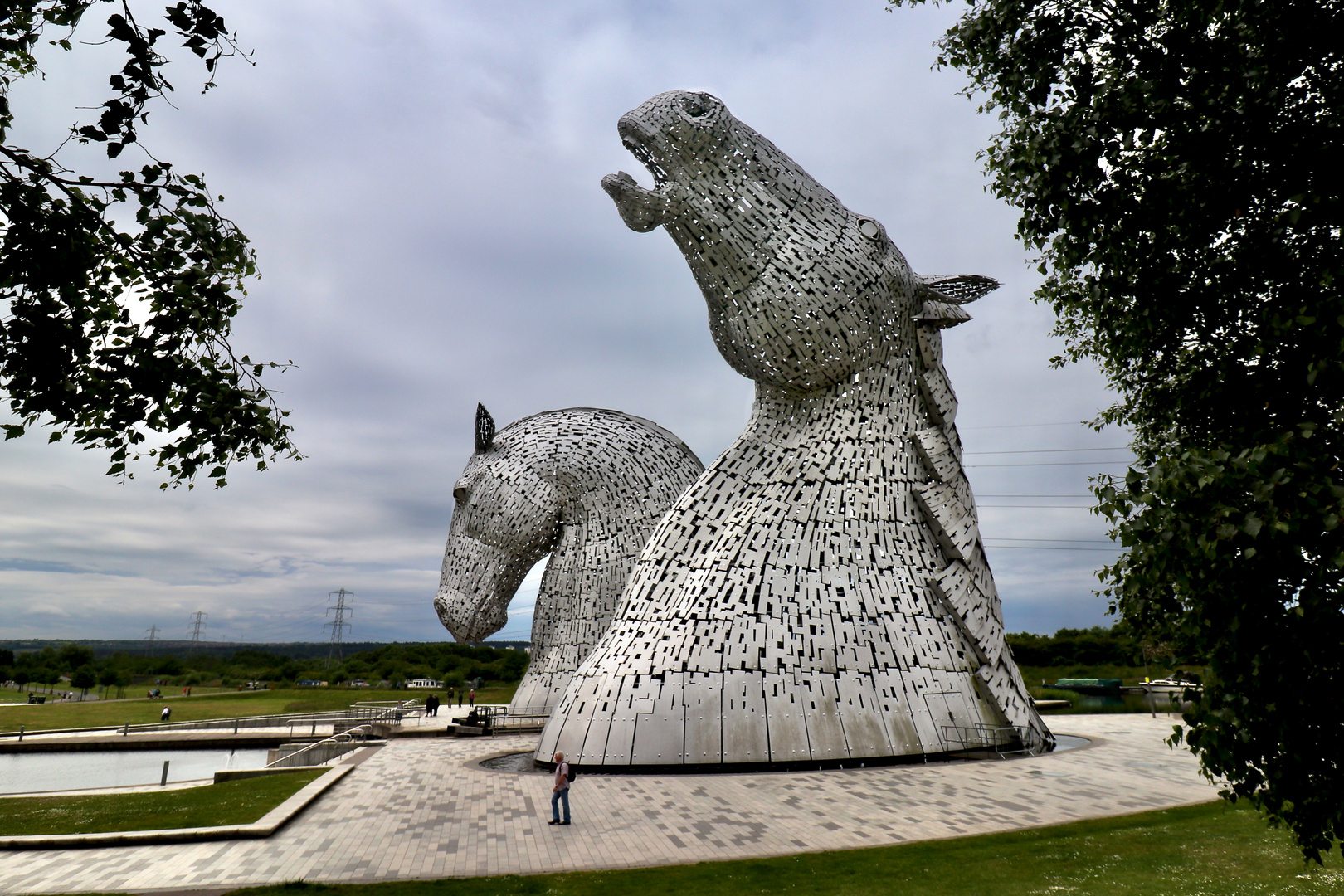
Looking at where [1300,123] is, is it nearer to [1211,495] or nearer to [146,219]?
[1211,495]

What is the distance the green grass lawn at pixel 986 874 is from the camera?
→ 5.51 meters

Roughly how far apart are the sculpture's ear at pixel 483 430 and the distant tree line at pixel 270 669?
25720mm

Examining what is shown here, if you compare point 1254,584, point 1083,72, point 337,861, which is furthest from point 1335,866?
point 337,861

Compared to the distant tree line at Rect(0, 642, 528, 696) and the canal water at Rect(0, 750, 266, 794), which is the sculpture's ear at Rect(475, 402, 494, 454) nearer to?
the canal water at Rect(0, 750, 266, 794)

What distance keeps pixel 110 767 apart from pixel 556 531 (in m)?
11.5

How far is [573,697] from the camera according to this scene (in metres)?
10.7

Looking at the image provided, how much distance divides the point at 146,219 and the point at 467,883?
197 inches

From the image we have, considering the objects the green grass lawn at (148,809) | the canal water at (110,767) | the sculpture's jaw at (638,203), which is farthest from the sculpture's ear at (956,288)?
the canal water at (110,767)

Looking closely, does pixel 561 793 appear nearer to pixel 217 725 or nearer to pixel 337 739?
pixel 337 739

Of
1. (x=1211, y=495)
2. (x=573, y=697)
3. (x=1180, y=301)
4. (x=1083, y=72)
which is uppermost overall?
(x=1083, y=72)

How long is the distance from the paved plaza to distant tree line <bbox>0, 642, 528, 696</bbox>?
33.3 metres

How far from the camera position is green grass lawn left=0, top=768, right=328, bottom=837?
26.8 ft

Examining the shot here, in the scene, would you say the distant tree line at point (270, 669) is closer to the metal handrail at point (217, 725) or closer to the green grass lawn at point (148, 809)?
the metal handrail at point (217, 725)

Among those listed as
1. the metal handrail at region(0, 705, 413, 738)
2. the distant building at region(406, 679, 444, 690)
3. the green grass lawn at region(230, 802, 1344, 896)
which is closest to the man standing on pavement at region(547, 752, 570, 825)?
the green grass lawn at region(230, 802, 1344, 896)
